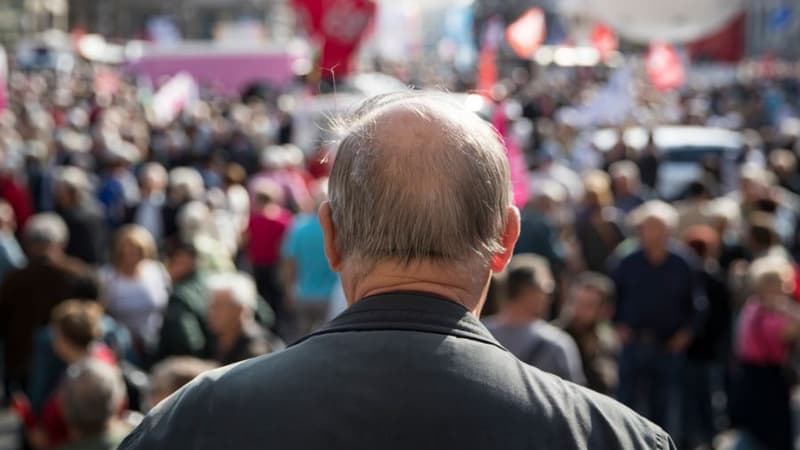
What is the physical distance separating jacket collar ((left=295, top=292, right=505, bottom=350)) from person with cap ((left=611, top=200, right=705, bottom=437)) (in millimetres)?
5568

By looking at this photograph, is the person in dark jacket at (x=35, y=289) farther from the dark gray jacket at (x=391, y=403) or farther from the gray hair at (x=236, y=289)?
the dark gray jacket at (x=391, y=403)

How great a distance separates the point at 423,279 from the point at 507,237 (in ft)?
0.50

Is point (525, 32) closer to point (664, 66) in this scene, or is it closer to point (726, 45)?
point (664, 66)

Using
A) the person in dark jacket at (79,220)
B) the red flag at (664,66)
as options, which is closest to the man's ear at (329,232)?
the person in dark jacket at (79,220)

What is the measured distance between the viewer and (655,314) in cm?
716

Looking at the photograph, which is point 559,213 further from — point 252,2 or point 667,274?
point 252,2

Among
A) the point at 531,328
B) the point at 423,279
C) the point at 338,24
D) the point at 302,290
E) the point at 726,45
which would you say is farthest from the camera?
the point at 726,45

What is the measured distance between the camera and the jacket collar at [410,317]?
165 cm

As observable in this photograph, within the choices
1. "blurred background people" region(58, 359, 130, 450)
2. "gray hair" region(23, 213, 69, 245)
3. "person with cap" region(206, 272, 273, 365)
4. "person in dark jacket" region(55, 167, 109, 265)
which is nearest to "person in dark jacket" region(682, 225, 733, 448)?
"person with cap" region(206, 272, 273, 365)

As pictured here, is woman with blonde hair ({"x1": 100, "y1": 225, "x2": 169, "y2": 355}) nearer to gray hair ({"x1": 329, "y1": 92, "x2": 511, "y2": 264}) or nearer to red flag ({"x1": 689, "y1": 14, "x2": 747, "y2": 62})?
gray hair ({"x1": 329, "y1": 92, "x2": 511, "y2": 264})

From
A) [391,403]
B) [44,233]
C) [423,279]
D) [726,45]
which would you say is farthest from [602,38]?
[726,45]

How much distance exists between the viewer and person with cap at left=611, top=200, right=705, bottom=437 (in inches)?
283

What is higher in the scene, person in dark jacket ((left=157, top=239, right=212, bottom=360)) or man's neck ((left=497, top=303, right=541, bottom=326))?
man's neck ((left=497, top=303, right=541, bottom=326))

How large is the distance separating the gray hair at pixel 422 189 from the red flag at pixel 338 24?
10361 mm
